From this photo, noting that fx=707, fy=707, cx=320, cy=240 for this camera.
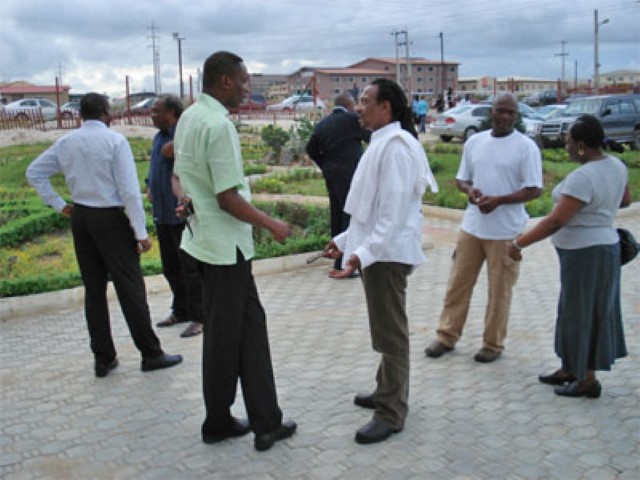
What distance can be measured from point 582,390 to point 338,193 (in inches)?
150

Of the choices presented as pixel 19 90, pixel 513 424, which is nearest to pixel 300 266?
pixel 513 424

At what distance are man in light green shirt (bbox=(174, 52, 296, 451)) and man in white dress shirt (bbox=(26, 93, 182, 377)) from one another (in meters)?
1.16

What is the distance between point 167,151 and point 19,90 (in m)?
73.3

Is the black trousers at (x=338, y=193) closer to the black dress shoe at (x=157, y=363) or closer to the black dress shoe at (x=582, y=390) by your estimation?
the black dress shoe at (x=157, y=363)

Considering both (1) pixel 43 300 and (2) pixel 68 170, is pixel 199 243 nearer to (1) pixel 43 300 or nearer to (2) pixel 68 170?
(2) pixel 68 170

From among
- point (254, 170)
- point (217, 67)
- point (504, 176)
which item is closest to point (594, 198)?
point (504, 176)

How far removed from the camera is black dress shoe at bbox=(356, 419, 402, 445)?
3824 millimetres

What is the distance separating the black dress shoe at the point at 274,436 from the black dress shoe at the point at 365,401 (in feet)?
1.60

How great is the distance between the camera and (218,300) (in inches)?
143

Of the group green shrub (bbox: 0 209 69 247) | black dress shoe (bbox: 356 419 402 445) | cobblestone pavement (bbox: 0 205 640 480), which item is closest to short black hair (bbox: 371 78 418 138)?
black dress shoe (bbox: 356 419 402 445)

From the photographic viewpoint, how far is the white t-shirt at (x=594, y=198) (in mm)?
4062

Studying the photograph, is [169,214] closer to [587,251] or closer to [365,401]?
[365,401]

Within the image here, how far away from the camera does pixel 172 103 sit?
5.60 m

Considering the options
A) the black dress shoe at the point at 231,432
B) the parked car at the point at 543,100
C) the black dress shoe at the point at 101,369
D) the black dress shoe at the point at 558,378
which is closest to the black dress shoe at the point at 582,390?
the black dress shoe at the point at 558,378
